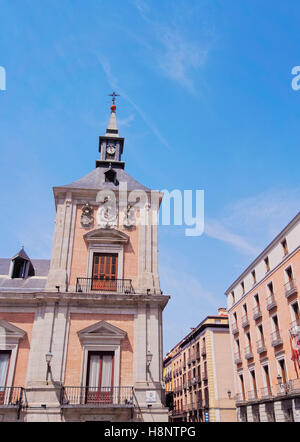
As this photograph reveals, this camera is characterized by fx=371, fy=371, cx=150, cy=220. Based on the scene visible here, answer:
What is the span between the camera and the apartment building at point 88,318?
55.4 ft

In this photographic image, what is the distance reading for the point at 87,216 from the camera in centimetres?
2189

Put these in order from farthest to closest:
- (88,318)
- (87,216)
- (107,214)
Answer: (107,214), (87,216), (88,318)

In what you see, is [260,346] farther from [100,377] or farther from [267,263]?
[100,377]

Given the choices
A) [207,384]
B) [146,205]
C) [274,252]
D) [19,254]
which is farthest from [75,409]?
[207,384]

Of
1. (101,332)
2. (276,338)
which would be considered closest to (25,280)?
(101,332)

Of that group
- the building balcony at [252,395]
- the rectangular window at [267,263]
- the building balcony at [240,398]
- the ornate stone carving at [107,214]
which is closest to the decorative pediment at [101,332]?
the ornate stone carving at [107,214]

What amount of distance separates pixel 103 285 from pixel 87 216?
436cm

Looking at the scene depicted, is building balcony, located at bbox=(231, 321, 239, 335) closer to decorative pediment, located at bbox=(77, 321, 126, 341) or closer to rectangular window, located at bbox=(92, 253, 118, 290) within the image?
rectangular window, located at bbox=(92, 253, 118, 290)

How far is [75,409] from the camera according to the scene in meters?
16.5

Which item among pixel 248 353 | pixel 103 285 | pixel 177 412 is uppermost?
pixel 103 285
